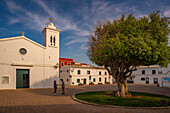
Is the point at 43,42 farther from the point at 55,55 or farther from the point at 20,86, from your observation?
the point at 20,86

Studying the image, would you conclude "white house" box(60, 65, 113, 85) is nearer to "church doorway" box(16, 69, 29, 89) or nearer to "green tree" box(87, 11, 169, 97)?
"church doorway" box(16, 69, 29, 89)

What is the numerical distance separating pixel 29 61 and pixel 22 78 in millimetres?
3251

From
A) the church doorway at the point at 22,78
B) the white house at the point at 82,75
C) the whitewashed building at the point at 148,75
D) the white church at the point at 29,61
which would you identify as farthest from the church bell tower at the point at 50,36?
the whitewashed building at the point at 148,75

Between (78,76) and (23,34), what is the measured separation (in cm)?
2038

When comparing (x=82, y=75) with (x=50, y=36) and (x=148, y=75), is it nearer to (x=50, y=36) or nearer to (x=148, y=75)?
(x=50, y=36)

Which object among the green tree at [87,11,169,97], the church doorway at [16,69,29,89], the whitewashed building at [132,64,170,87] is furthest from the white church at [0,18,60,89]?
the whitewashed building at [132,64,170,87]

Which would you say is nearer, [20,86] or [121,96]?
[121,96]

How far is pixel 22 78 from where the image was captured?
936 inches

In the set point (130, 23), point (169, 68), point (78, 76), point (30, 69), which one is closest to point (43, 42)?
point (30, 69)

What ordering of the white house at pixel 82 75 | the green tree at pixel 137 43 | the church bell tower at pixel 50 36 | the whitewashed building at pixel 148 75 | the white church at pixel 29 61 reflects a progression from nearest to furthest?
1. the green tree at pixel 137 43
2. the white church at pixel 29 61
3. the church bell tower at pixel 50 36
4. the white house at pixel 82 75
5. the whitewashed building at pixel 148 75

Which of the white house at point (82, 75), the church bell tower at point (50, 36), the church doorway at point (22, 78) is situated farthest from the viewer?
the white house at point (82, 75)

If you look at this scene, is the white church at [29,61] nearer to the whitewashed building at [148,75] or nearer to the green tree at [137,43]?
the green tree at [137,43]

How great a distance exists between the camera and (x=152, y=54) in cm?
1090

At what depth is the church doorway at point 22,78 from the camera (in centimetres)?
2319
